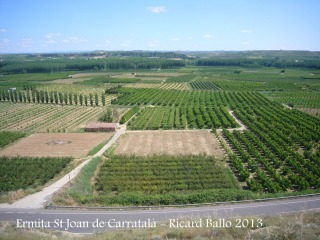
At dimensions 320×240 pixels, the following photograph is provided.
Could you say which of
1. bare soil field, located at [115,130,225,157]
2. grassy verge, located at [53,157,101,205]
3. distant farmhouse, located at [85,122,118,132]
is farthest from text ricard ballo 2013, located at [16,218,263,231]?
distant farmhouse, located at [85,122,118,132]

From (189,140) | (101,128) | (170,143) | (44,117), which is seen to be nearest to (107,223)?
(170,143)

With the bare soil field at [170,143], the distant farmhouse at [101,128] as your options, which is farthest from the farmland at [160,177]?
the distant farmhouse at [101,128]

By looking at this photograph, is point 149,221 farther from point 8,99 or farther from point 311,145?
point 8,99

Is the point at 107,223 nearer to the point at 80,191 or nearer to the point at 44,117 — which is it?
the point at 80,191

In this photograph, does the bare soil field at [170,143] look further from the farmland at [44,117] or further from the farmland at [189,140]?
the farmland at [44,117]

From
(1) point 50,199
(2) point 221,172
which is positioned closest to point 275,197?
(2) point 221,172

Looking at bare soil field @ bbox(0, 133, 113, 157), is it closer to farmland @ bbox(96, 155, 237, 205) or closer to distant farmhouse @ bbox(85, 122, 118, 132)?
distant farmhouse @ bbox(85, 122, 118, 132)
